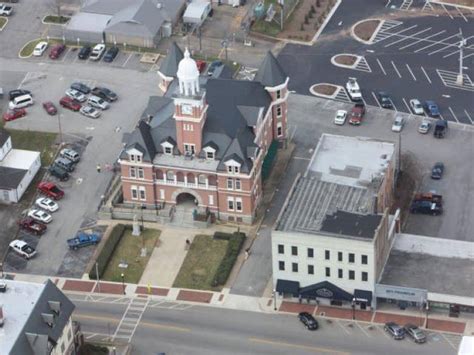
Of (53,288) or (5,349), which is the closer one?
(5,349)

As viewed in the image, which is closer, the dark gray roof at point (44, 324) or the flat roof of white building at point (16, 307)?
the flat roof of white building at point (16, 307)

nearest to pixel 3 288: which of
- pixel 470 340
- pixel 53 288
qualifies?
pixel 53 288

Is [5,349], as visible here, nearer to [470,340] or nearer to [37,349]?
[37,349]

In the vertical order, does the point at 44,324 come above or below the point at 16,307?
below

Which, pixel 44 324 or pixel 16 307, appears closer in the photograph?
pixel 44 324
